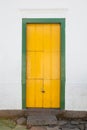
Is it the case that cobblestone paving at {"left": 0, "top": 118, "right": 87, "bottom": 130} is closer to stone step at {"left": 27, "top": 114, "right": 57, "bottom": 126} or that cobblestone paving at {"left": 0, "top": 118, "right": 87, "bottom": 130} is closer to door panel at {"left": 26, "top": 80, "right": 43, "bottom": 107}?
stone step at {"left": 27, "top": 114, "right": 57, "bottom": 126}

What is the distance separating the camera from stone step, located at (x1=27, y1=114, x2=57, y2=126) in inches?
353

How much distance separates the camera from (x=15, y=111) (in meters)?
9.65

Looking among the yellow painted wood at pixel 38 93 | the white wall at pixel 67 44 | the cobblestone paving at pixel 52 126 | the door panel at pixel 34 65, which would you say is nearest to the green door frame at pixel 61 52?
the white wall at pixel 67 44

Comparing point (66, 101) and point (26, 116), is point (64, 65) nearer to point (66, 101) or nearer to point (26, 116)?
point (66, 101)

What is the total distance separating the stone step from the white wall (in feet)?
2.11

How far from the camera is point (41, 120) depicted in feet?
29.8

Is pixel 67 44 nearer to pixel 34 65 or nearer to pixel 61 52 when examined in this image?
pixel 61 52

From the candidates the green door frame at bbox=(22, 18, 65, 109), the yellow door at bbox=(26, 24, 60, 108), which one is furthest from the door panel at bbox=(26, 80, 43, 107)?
the green door frame at bbox=(22, 18, 65, 109)

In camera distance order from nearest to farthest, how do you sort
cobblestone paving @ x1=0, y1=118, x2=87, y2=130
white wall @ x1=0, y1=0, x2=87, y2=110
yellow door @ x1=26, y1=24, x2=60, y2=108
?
cobblestone paving @ x1=0, y1=118, x2=87, y2=130 < white wall @ x1=0, y1=0, x2=87, y2=110 < yellow door @ x1=26, y1=24, x2=60, y2=108

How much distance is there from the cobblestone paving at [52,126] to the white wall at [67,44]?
41cm

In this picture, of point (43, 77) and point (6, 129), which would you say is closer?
point (6, 129)

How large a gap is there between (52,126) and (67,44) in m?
2.15

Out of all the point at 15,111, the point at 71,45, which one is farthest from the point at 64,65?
the point at 15,111

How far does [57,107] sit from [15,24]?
2442 millimetres
